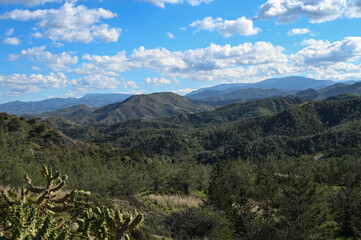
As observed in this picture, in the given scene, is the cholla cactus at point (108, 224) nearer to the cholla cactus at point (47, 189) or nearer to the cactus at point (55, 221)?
the cactus at point (55, 221)

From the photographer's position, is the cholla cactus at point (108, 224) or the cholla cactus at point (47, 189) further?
the cholla cactus at point (47, 189)

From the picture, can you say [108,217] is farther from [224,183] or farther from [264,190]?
[264,190]

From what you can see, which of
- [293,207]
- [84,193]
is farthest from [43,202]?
[293,207]

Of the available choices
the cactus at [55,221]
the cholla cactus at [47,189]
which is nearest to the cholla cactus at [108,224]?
the cactus at [55,221]

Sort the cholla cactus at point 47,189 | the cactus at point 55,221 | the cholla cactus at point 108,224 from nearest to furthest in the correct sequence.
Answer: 1. the cactus at point 55,221
2. the cholla cactus at point 108,224
3. the cholla cactus at point 47,189

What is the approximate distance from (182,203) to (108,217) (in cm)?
2540

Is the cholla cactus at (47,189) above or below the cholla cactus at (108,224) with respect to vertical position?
above

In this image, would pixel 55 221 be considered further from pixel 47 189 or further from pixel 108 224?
pixel 47 189

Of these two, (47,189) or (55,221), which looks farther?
(47,189)

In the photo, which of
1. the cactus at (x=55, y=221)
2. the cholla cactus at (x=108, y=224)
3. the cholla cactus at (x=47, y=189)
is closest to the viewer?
the cactus at (x=55, y=221)

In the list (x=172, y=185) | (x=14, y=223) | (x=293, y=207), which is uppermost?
(x=14, y=223)

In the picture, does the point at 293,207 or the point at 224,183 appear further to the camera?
the point at 224,183

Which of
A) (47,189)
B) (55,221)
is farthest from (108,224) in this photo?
(47,189)

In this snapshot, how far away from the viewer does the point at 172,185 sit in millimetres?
48625
